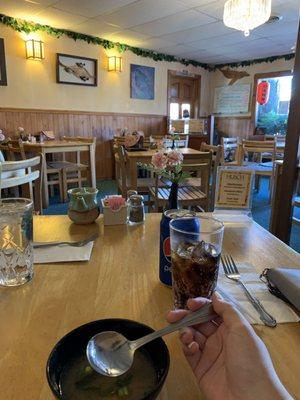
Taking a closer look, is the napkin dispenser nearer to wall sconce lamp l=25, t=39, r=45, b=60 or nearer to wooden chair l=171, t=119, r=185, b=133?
wall sconce lamp l=25, t=39, r=45, b=60

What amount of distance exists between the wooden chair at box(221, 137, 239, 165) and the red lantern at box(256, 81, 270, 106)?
1988mm

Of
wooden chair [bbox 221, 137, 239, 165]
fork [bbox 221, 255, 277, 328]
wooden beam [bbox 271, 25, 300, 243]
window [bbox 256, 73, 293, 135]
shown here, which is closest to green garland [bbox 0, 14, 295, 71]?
window [bbox 256, 73, 293, 135]

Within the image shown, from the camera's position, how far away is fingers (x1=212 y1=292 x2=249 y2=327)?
45 centimetres

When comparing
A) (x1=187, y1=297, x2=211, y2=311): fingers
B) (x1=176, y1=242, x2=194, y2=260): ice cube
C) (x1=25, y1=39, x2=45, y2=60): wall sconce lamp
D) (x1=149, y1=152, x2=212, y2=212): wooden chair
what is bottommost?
(x1=149, y1=152, x2=212, y2=212): wooden chair

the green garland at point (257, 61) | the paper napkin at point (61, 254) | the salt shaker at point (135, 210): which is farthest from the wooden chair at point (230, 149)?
the paper napkin at point (61, 254)

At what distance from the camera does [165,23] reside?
4254mm

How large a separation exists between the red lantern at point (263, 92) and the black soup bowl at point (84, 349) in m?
6.91

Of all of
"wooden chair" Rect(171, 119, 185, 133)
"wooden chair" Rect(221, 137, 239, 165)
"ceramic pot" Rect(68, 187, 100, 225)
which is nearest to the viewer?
"ceramic pot" Rect(68, 187, 100, 225)

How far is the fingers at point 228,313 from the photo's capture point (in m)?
0.45

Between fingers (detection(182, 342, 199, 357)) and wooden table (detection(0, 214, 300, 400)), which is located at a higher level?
fingers (detection(182, 342, 199, 357))

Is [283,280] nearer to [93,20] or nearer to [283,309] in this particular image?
[283,309]

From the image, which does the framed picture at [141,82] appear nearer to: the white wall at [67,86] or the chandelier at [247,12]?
the white wall at [67,86]

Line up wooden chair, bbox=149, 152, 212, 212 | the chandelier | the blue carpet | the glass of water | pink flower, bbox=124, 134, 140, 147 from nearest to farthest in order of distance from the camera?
the glass of water, wooden chair, bbox=149, 152, 212, 212, the chandelier, the blue carpet, pink flower, bbox=124, 134, 140, 147

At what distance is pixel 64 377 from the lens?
16.5 inches
